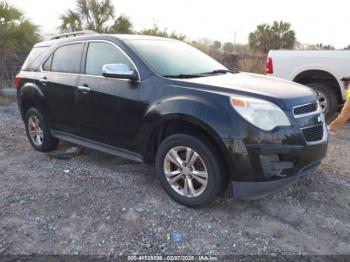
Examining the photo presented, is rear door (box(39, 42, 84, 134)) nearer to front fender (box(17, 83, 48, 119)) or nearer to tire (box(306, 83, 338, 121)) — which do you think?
front fender (box(17, 83, 48, 119))

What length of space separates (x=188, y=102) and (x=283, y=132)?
902 millimetres

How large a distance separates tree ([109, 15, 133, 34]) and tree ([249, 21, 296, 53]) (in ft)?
31.2

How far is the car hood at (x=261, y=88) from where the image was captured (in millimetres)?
3221

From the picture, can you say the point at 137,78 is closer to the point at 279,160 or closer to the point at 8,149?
the point at 279,160

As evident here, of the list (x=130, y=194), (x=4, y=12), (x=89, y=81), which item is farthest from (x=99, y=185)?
(x=4, y=12)

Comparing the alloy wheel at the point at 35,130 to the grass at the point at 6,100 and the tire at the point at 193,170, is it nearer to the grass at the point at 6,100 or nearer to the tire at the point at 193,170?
the tire at the point at 193,170

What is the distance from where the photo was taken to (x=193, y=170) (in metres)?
3.44

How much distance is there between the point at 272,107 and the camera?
313cm

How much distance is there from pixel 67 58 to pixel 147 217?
8.42 feet

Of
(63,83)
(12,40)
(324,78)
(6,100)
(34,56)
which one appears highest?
(12,40)

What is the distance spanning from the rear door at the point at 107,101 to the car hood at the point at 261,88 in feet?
2.17

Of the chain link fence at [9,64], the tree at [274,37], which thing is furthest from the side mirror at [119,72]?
the tree at [274,37]

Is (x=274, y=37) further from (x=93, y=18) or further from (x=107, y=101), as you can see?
(x=107, y=101)

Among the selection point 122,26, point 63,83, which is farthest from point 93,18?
point 63,83
